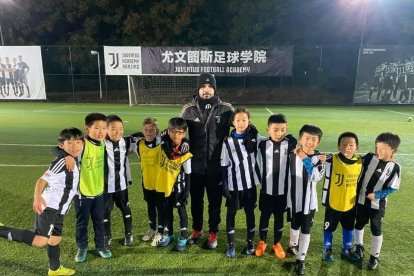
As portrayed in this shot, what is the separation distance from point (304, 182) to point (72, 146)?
218 centimetres

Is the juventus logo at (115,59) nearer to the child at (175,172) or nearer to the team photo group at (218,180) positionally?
the team photo group at (218,180)

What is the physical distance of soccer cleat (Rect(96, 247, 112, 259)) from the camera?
3305mm

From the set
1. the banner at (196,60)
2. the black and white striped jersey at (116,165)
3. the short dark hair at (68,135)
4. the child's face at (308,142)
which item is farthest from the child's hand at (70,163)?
the banner at (196,60)

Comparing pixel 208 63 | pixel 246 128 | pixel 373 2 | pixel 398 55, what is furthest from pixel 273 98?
pixel 246 128

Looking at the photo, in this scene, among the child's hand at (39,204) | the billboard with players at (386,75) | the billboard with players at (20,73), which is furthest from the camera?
the billboard with players at (20,73)

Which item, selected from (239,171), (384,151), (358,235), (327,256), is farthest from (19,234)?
(384,151)

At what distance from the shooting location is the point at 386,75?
17.3 m

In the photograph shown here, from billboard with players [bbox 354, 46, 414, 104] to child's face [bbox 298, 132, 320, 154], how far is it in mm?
16703

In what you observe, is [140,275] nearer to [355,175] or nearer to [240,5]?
[355,175]

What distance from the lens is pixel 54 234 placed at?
2.88m

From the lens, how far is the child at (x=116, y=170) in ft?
11.0

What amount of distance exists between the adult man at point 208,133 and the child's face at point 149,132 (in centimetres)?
34

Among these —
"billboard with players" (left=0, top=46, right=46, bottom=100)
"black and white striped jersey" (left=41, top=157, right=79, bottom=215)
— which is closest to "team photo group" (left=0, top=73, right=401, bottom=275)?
"black and white striped jersey" (left=41, top=157, right=79, bottom=215)

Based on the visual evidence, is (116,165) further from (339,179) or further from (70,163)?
(339,179)
